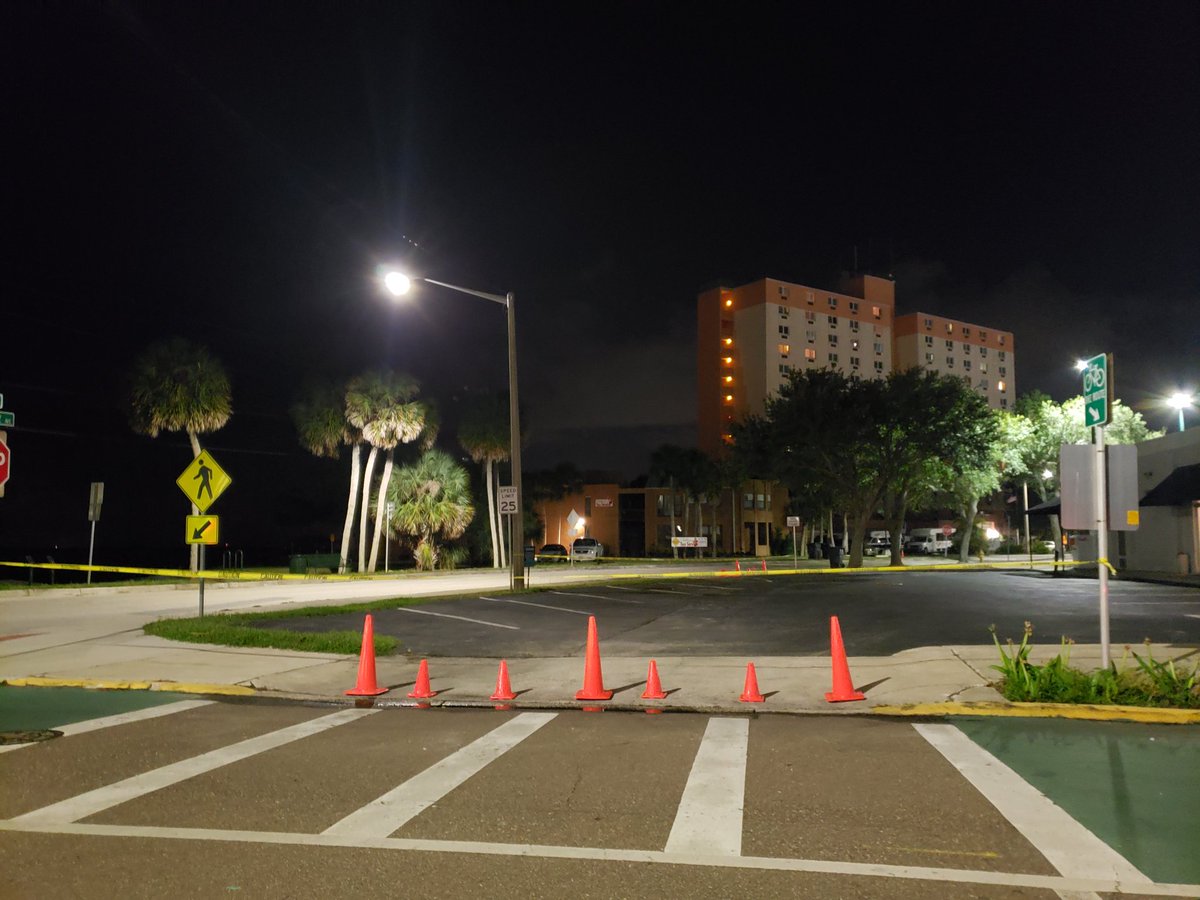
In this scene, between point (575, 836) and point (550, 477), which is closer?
point (575, 836)

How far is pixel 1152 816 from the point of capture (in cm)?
551

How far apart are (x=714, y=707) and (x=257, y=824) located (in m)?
5.00

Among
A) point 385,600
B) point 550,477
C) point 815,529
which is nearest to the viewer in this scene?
point 385,600

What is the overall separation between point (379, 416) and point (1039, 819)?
3647 centimetres

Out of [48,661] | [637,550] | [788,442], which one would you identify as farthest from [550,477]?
[48,661]

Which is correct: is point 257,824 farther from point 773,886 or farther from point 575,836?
point 773,886

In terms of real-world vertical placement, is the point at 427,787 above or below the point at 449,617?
above

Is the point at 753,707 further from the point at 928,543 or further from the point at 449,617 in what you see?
the point at 928,543

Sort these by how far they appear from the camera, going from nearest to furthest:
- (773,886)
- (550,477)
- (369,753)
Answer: (773,886), (369,753), (550,477)

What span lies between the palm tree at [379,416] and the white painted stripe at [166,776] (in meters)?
31.4

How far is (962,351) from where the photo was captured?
132 m

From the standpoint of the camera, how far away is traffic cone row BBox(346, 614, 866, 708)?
9344mm

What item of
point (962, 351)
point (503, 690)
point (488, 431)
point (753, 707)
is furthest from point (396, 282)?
point (962, 351)

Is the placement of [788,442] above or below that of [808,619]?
above
